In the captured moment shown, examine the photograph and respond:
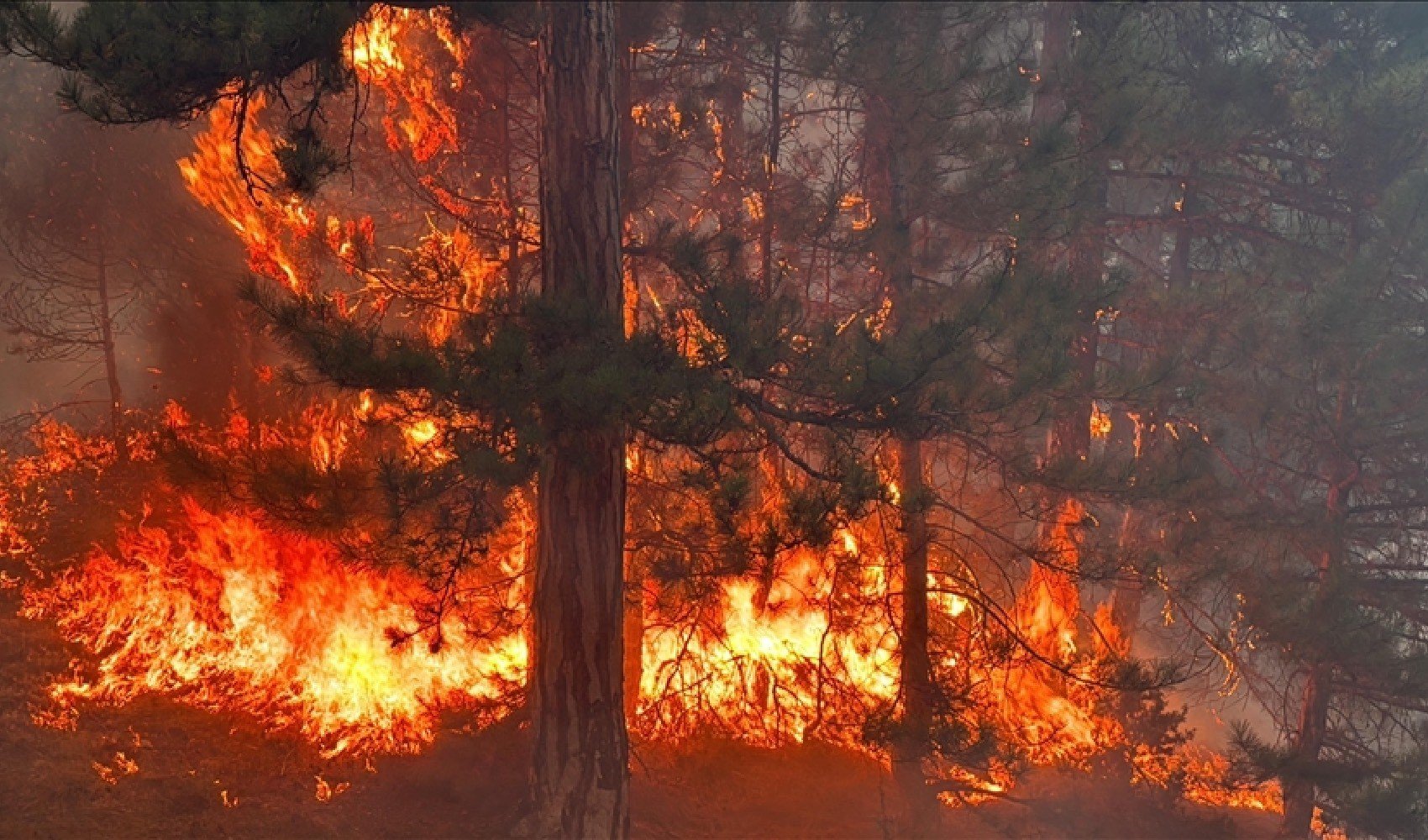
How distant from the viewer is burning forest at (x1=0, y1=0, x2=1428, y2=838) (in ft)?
19.0

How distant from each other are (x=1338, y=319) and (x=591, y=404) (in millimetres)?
7808

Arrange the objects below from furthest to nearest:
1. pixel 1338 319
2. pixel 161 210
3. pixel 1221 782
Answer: pixel 161 210
pixel 1221 782
pixel 1338 319

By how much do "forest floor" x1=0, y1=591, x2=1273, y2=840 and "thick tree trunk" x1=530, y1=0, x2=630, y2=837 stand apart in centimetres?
109

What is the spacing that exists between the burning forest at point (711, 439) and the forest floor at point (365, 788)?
0.16ft

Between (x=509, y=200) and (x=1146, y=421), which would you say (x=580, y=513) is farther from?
(x=1146, y=421)

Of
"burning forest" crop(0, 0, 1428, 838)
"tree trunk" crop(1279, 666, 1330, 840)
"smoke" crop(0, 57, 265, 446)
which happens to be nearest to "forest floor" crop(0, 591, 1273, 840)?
"burning forest" crop(0, 0, 1428, 838)

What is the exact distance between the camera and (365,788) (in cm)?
827

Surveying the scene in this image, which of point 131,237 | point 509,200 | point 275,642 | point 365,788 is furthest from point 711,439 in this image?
point 131,237

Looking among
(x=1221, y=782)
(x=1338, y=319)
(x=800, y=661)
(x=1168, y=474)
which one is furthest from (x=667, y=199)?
(x=1221, y=782)

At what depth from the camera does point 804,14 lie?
333 inches

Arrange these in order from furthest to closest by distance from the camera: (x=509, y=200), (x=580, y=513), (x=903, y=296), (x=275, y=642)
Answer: (x=275, y=642), (x=903, y=296), (x=509, y=200), (x=580, y=513)

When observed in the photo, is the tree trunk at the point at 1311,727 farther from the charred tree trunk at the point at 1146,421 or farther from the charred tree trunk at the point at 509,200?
the charred tree trunk at the point at 509,200

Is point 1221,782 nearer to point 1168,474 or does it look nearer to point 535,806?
point 1168,474

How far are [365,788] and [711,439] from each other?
4912 mm
